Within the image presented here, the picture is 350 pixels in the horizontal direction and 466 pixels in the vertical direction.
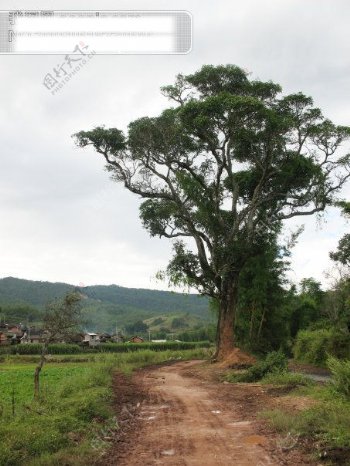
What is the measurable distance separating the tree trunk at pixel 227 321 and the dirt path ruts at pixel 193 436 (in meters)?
12.4

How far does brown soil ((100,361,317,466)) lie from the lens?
7480 mm

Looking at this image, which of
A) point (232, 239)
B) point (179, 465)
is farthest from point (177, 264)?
point (179, 465)

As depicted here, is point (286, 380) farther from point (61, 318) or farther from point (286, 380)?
point (61, 318)

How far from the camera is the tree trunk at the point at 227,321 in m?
26.8

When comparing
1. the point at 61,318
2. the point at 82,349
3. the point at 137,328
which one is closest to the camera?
the point at 61,318

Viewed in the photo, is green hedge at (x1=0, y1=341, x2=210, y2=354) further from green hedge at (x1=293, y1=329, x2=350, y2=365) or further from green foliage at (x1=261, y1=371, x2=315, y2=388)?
green foliage at (x1=261, y1=371, x2=315, y2=388)

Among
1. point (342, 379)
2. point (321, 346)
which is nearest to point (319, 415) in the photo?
point (342, 379)

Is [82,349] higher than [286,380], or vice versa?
[286,380]

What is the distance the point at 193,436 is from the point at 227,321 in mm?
18130

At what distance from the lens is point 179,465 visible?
7.10 m

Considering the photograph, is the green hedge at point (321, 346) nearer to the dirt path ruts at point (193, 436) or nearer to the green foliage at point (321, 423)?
Answer: the dirt path ruts at point (193, 436)

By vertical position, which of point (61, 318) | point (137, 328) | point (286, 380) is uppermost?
point (137, 328)

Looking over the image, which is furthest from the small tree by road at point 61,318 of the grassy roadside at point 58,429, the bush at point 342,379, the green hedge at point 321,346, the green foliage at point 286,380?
the green hedge at point 321,346

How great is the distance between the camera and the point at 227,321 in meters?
26.9
